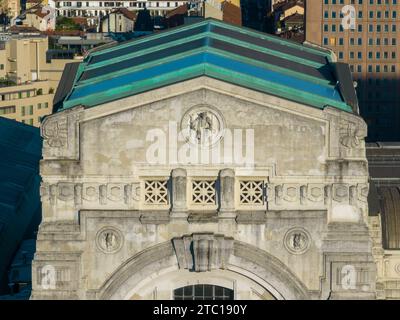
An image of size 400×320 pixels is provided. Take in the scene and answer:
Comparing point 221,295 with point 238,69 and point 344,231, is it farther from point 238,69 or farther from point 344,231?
point 238,69

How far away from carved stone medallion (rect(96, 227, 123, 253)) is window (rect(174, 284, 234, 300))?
8.51 feet

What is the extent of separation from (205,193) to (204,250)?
1928mm

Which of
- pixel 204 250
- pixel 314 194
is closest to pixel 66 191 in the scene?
pixel 204 250

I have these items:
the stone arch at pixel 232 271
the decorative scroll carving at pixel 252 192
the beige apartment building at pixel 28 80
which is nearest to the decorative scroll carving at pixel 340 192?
the decorative scroll carving at pixel 252 192

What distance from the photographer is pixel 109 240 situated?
179 feet

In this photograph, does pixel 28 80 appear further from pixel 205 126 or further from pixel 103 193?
pixel 205 126

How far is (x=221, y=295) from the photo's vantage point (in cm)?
5516

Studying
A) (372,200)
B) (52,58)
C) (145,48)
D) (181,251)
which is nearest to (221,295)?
(181,251)

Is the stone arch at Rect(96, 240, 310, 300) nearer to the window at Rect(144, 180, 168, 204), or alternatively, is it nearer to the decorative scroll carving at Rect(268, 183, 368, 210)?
the window at Rect(144, 180, 168, 204)

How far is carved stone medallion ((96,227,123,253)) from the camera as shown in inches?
2149

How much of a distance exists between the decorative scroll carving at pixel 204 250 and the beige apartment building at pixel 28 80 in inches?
4767

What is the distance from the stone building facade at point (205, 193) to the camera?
5412cm

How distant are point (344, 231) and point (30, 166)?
184ft

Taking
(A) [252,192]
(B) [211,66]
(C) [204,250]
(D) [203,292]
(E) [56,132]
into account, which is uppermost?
(B) [211,66]
